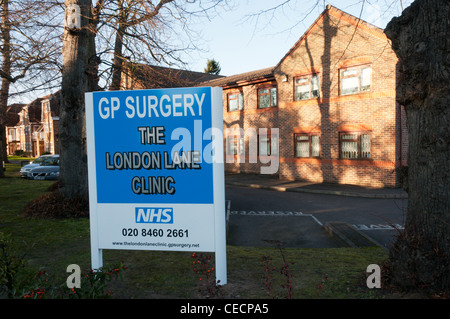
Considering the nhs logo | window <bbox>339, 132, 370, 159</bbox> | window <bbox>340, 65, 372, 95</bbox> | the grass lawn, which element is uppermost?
window <bbox>340, 65, 372, 95</bbox>

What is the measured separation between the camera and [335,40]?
1925 centimetres

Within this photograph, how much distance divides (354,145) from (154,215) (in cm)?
1659

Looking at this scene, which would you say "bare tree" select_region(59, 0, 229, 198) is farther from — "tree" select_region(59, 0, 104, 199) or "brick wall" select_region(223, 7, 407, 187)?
"brick wall" select_region(223, 7, 407, 187)

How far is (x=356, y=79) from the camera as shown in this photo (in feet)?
61.0

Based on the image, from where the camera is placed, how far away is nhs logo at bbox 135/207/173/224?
438 cm

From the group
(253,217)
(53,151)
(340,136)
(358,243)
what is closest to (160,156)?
(358,243)

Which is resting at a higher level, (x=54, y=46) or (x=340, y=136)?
(x=54, y=46)

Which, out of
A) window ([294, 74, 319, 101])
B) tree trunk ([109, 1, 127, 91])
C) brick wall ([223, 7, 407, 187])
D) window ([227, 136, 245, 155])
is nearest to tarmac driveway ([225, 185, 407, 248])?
brick wall ([223, 7, 407, 187])

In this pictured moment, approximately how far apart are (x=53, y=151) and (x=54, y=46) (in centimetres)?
4747

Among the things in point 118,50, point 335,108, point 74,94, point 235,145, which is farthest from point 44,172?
point 335,108

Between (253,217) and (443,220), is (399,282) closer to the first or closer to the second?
(443,220)

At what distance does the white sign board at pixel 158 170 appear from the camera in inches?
167

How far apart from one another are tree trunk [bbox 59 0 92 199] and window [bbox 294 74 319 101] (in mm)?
14107

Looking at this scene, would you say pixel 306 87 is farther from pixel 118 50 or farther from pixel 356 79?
pixel 118 50
